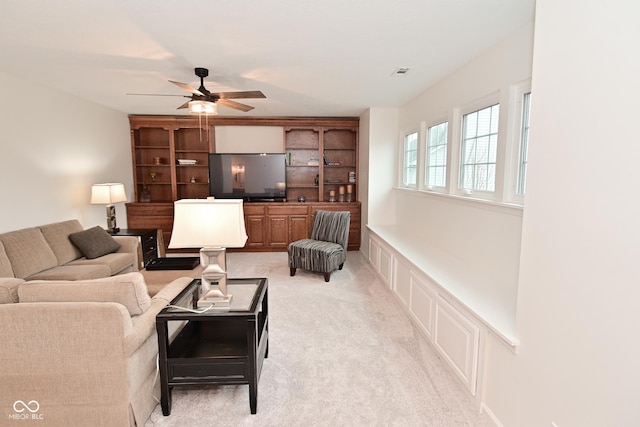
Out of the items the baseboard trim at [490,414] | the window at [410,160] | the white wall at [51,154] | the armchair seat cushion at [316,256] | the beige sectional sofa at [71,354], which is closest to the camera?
the beige sectional sofa at [71,354]

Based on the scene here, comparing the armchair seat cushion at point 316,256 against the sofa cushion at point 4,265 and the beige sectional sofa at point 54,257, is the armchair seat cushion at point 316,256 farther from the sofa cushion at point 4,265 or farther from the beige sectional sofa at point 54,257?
the sofa cushion at point 4,265

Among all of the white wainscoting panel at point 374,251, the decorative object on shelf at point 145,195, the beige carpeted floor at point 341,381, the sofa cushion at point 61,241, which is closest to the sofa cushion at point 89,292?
the beige carpeted floor at point 341,381

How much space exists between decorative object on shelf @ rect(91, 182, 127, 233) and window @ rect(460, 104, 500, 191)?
184 inches

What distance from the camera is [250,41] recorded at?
104 inches

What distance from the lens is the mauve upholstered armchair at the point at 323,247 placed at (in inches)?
178

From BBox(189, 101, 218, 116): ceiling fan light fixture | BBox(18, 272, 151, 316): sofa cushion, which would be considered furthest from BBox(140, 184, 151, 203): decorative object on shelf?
BBox(18, 272, 151, 316): sofa cushion

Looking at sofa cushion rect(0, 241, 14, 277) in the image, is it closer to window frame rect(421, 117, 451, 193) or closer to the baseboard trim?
the baseboard trim

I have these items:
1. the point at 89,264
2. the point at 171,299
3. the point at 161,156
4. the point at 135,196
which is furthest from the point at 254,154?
the point at 171,299

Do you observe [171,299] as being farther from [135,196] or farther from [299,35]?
[135,196]

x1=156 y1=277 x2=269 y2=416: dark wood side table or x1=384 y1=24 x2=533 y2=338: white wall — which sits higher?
x1=384 y1=24 x2=533 y2=338: white wall

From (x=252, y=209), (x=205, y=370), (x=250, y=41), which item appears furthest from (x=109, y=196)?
(x=205, y=370)

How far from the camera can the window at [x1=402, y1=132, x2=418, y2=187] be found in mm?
4941

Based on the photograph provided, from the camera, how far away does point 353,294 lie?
4.08 m

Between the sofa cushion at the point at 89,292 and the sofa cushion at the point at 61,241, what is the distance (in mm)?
2359
